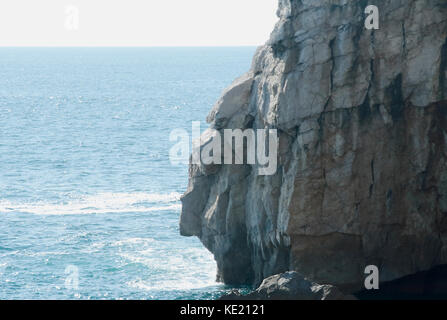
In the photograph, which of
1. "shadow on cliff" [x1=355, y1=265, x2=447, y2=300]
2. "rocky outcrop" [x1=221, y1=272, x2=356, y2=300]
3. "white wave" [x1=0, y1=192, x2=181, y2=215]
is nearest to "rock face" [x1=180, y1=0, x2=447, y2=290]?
"shadow on cliff" [x1=355, y1=265, x2=447, y2=300]

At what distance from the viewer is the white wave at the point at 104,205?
6681cm

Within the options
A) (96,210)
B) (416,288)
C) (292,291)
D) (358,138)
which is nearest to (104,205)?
(96,210)

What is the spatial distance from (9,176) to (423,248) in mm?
48080

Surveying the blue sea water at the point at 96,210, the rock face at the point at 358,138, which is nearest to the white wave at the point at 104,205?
the blue sea water at the point at 96,210

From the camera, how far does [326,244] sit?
138 feet

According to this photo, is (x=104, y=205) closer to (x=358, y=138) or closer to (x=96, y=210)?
(x=96, y=210)

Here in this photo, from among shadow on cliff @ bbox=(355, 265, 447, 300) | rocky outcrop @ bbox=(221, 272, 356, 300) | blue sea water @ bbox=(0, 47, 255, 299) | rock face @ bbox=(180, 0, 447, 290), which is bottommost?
blue sea water @ bbox=(0, 47, 255, 299)

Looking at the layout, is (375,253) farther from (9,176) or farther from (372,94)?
(9,176)

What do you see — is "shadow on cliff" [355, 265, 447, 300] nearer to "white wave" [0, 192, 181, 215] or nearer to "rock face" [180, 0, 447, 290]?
"rock face" [180, 0, 447, 290]

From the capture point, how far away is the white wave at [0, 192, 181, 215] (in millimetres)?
66812

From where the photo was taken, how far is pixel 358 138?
41.2 m

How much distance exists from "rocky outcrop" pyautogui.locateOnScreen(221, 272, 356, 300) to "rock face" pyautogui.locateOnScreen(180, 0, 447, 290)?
6.95 metres

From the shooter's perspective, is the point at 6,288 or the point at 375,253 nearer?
the point at 375,253
